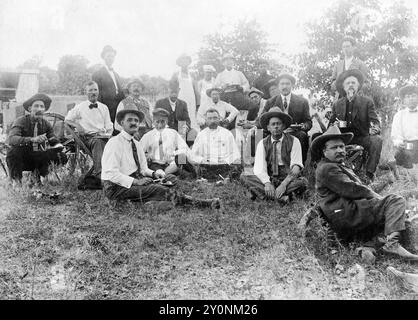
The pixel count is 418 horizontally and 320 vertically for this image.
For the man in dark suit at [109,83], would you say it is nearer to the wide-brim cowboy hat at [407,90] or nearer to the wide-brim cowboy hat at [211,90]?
the wide-brim cowboy hat at [211,90]

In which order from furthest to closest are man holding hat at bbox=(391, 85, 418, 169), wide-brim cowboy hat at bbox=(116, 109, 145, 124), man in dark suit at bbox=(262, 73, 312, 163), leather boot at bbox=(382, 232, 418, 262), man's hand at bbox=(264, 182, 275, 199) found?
man in dark suit at bbox=(262, 73, 312, 163)
man holding hat at bbox=(391, 85, 418, 169)
wide-brim cowboy hat at bbox=(116, 109, 145, 124)
man's hand at bbox=(264, 182, 275, 199)
leather boot at bbox=(382, 232, 418, 262)

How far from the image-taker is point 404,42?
7.25 metres

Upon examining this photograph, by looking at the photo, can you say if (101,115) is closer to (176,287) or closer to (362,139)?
(362,139)

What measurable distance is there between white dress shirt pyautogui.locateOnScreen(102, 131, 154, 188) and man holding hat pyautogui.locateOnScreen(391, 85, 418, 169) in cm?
396

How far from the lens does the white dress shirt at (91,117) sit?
7578 millimetres

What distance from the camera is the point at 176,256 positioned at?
13.6 feet

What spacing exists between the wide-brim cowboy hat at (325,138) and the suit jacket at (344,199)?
0.82 feet

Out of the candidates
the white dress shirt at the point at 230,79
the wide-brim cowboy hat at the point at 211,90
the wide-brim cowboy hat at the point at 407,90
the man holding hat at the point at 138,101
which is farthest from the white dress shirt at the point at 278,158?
the white dress shirt at the point at 230,79

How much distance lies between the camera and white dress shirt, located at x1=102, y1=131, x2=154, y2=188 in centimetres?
579

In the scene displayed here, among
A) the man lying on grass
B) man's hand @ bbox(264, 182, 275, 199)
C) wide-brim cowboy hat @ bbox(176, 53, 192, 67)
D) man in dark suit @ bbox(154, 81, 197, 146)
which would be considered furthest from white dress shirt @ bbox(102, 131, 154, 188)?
wide-brim cowboy hat @ bbox(176, 53, 192, 67)

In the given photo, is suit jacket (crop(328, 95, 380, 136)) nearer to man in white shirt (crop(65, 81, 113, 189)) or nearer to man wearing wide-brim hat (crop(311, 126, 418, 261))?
man wearing wide-brim hat (crop(311, 126, 418, 261))

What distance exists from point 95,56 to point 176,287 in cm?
546

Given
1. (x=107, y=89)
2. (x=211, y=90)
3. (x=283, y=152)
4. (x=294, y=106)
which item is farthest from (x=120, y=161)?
(x=211, y=90)

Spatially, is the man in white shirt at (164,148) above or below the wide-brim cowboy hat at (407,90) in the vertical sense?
Answer: below
